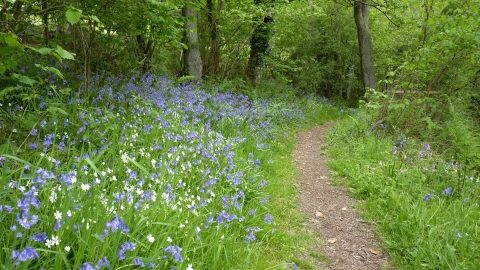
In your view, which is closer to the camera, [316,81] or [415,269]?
[415,269]

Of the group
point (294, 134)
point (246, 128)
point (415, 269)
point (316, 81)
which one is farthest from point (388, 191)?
point (316, 81)

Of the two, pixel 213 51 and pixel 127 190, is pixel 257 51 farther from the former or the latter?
pixel 127 190

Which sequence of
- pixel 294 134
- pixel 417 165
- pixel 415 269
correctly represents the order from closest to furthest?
pixel 415 269 < pixel 417 165 < pixel 294 134

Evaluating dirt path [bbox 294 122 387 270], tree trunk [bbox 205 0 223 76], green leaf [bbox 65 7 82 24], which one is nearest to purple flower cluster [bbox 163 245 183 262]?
green leaf [bbox 65 7 82 24]

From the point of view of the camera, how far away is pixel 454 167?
17.3ft

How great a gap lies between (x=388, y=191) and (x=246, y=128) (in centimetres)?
290

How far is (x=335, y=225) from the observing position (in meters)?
4.31

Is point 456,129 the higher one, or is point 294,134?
point 456,129

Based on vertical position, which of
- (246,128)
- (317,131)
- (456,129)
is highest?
(456,129)

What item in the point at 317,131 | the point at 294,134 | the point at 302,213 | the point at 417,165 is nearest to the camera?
the point at 302,213

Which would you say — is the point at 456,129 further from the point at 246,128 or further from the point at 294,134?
the point at 294,134

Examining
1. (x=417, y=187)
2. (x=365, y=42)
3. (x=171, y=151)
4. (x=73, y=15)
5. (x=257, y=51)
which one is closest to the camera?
(x=73, y=15)

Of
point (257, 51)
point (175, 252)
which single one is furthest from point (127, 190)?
point (257, 51)

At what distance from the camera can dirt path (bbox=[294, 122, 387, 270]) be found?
359 cm
